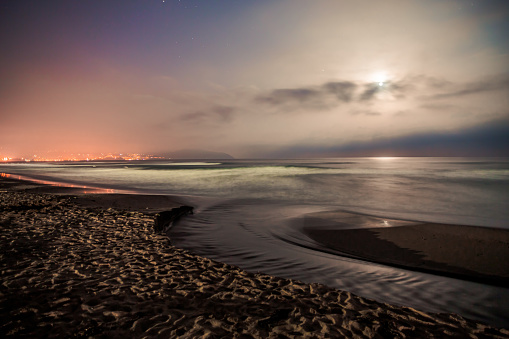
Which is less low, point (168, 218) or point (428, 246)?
point (168, 218)

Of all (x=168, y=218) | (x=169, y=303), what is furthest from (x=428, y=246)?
(x=168, y=218)

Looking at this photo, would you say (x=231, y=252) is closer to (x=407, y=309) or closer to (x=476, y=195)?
(x=407, y=309)

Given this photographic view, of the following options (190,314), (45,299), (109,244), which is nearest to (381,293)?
(190,314)

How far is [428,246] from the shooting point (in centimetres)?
839

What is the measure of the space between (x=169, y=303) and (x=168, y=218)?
24.6 feet

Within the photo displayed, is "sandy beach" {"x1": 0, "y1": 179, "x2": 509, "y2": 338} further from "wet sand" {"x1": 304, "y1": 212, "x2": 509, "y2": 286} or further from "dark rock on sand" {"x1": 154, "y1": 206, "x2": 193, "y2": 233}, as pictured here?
"dark rock on sand" {"x1": 154, "y1": 206, "x2": 193, "y2": 233}

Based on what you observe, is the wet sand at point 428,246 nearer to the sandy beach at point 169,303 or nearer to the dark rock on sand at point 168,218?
the sandy beach at point 169,303

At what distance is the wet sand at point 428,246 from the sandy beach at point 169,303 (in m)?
0.69

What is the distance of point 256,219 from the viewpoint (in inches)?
494

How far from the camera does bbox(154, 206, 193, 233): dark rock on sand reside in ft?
32.3

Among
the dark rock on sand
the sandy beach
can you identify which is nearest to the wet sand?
the sandy beach

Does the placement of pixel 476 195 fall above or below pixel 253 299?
below

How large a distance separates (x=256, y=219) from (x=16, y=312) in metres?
9.52

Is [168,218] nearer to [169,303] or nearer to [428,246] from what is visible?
[169,303]
